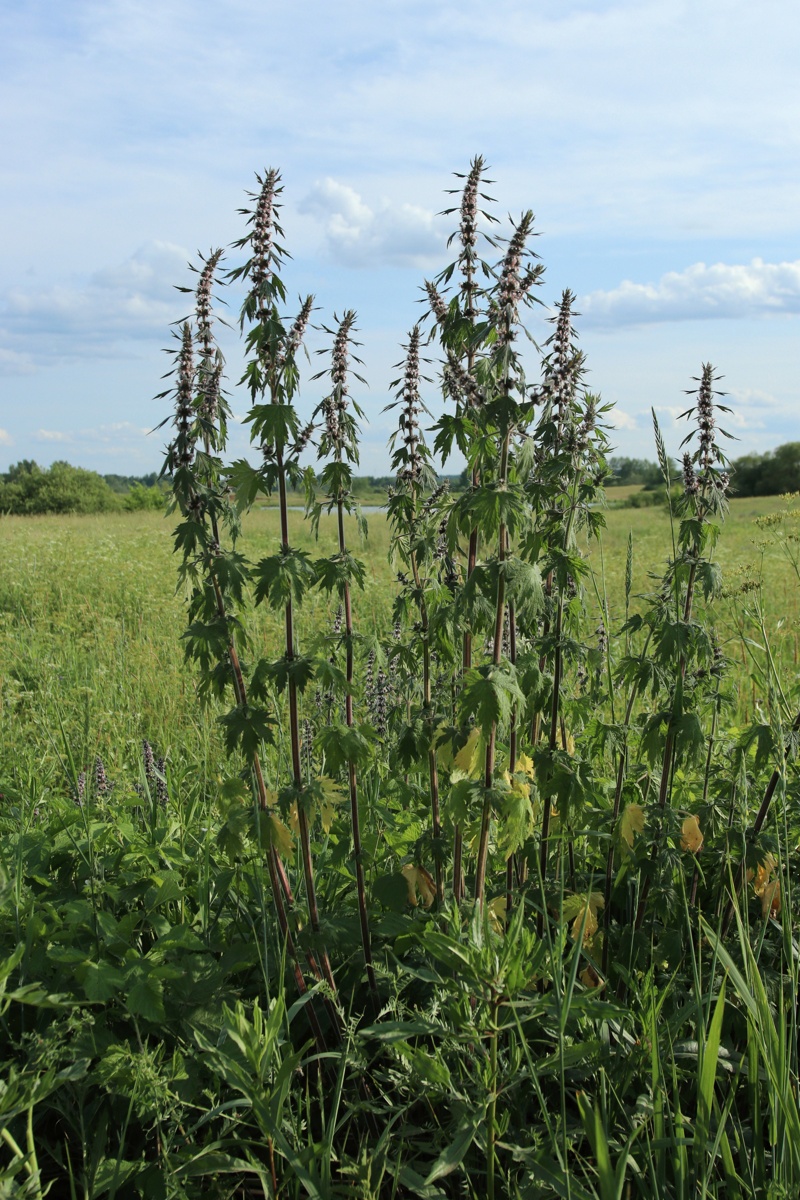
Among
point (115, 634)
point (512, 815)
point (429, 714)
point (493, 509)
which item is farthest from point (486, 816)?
point (115, 634)

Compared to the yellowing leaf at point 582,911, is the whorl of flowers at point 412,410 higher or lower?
higher

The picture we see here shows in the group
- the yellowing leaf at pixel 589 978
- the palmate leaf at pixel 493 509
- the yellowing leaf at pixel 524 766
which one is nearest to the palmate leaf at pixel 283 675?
the palmate leaf at pixel 493 509

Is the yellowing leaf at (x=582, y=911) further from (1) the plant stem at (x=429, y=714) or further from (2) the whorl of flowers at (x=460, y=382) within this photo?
(2) the whorl of flowers at (x=460, y=382)

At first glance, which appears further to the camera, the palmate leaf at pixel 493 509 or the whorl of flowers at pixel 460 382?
the whorl of flowers at pixel 460 382

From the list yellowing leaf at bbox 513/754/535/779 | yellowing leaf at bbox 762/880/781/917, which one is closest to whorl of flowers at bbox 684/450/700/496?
yellowing leaf at bbox 513/754/535/779

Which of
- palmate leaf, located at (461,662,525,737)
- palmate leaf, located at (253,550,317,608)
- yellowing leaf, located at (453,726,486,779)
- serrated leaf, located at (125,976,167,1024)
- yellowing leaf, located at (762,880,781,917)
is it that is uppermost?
palmate leaf, located at (253,550,317,608)

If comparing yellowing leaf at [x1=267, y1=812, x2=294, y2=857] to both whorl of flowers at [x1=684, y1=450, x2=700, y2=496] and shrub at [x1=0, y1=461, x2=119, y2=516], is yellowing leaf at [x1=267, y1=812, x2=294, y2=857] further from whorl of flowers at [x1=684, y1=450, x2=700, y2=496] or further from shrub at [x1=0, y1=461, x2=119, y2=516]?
shrub at [x1=0, y1=461, x2=119, y2=516]

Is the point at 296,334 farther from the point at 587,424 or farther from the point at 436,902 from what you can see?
the point at 436,902

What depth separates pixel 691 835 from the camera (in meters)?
2.89

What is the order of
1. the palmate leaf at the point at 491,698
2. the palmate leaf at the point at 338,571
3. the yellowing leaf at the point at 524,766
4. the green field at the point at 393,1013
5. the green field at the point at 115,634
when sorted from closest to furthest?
the green field at the point at 393,1013, the palmate leaf at the point at 491,698, the palmate leaf at the point at 338,571, the yellowing leaf at the point at 524,766, the green field at the point at 115,634

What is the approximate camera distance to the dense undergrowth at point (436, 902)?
198 cm

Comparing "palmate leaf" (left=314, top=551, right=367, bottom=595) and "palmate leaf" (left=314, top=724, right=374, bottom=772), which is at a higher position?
"palmate leaf" (left=314, top=551, right=367, bottom=595)

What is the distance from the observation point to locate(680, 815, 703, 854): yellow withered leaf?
9.46ft

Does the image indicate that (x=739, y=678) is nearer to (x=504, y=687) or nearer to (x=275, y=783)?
(x=275, y=783)
